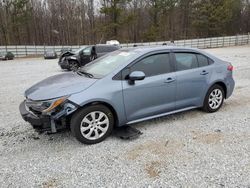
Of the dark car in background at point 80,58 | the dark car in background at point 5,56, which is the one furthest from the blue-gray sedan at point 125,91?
the dark car in background at point 5,56

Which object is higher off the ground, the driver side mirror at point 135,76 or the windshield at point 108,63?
the windshield at point 108,63

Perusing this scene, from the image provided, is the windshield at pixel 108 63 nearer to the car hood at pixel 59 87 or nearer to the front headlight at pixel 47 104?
the car hood at pixel 59 87

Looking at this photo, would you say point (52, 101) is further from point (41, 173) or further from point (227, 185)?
point (227, 185)

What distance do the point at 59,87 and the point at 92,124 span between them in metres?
0.74

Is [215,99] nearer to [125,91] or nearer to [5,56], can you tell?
[125,91]

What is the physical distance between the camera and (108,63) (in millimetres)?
4023

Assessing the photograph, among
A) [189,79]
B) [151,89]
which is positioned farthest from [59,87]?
[189,79]

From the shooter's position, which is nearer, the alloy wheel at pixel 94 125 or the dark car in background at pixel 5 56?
the alloy wheel at pixel 94 125

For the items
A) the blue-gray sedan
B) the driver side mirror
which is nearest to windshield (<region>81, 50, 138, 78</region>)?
the blue-gray sedan

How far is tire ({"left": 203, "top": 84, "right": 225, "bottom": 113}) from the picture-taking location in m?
4.47

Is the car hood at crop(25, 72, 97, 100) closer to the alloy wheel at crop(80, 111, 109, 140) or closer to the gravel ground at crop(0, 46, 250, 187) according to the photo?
the alloy wheel at crop(80, 111, 109, 140)

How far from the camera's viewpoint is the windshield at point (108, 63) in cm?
371

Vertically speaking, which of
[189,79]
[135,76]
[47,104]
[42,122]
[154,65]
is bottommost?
[42,122]

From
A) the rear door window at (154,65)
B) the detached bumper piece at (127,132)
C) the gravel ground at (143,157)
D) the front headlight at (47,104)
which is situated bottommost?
the gravel ground at (143,157)
